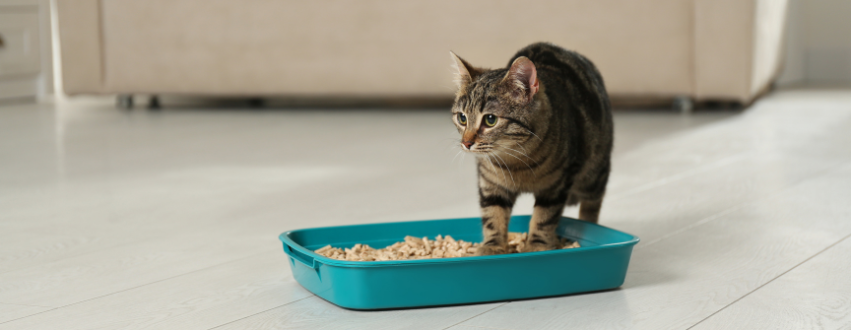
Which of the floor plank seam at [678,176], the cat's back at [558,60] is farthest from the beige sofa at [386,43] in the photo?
the cat's back at [558,60]

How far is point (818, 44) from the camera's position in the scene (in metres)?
5.52

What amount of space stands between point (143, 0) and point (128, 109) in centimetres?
59

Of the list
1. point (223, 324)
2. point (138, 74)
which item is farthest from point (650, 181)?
point (138, 74)

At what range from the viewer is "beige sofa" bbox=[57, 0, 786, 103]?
3.50 metres

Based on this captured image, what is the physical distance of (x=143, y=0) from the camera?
4.07 metres

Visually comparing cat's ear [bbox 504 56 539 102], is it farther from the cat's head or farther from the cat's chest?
the cat's chest

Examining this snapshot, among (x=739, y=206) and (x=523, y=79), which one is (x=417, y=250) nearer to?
(x=523, y=79)

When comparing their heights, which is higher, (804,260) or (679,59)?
(679,59)

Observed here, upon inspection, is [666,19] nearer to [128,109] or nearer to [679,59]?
[679,59]

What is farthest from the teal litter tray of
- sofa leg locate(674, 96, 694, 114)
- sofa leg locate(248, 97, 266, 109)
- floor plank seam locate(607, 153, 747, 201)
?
sofa leg locate(248, 97, 266, 109)

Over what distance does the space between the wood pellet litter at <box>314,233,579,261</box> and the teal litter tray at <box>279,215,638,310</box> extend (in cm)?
10

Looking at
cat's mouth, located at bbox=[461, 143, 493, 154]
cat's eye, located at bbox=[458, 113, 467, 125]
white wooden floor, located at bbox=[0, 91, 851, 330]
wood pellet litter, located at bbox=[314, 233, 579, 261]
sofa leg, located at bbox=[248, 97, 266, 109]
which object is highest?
Answer: cat's eye, located at bbox=[458, 113, 467, 125]

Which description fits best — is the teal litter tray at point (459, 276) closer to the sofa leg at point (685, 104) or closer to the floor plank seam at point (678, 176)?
the floor plank seam at point (678, 176)

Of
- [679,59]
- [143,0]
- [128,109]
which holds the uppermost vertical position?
[143,0]
